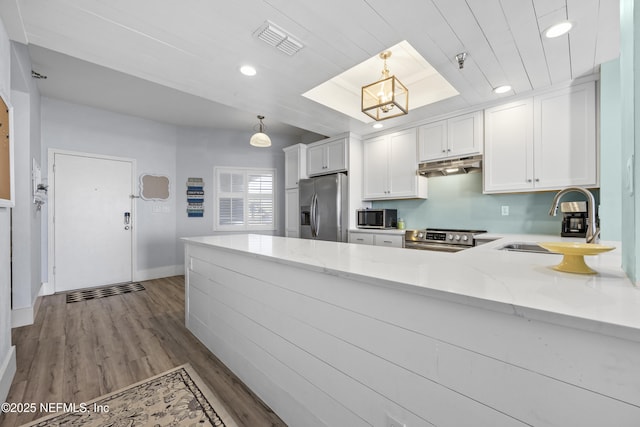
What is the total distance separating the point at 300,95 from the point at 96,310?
11.2 ft

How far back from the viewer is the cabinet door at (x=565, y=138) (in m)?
2.44

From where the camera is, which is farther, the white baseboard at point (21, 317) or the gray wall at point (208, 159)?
the gray wall at point (208, 159)

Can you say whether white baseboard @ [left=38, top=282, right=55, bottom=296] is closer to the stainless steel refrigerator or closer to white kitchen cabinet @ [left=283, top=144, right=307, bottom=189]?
the stainless steel refrigerator

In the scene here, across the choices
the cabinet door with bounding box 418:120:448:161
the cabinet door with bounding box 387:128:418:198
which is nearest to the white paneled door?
the cabinet door with bounding box 387:128:418:198

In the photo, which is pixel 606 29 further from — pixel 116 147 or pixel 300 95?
pixel 116 147

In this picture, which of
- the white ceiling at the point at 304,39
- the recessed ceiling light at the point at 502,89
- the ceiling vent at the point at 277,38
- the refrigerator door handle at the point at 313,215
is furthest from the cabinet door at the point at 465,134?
the ceiling vent at the point at 277,38

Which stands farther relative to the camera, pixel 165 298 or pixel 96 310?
pixel 165 298

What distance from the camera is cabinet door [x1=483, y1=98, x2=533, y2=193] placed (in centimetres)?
278

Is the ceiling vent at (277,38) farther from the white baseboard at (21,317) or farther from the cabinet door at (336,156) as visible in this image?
the white baseboard at (21,317)

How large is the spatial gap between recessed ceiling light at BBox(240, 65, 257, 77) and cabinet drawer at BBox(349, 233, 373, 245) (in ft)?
8.01

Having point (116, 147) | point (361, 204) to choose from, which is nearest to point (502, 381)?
point (361, 204)

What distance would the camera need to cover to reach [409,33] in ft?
6.20

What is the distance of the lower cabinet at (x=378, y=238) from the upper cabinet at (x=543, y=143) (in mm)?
1152

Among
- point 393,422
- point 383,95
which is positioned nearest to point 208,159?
point 383,95
